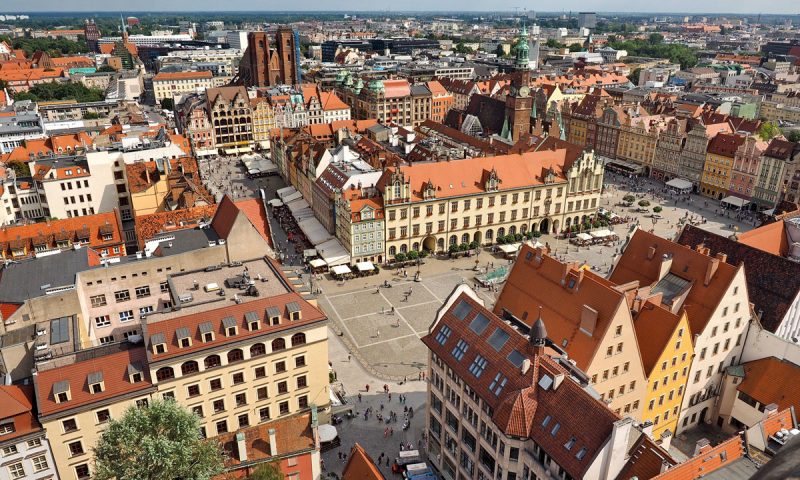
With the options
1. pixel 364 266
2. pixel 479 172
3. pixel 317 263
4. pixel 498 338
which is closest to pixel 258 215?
pixel 317 263

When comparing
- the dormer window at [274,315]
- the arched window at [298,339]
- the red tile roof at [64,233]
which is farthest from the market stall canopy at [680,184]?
the red tile roof at [64,233]

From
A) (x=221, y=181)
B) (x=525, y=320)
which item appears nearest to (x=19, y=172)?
(x=221, y=181)

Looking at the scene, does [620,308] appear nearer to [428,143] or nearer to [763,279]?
[763,279]

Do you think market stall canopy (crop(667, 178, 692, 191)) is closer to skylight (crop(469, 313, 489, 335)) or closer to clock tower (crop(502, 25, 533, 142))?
clock tower (crop(502, 25, 533, 142))

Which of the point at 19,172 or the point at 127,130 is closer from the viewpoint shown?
the point at 19,172

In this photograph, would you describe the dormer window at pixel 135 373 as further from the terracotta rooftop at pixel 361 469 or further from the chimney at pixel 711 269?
the chimney at pixel 711 269

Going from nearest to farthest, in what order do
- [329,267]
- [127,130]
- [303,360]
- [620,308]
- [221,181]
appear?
1. [620,308]
2. [303,360]
3. [329,267]
4. [127,130]
5. [221,181]
